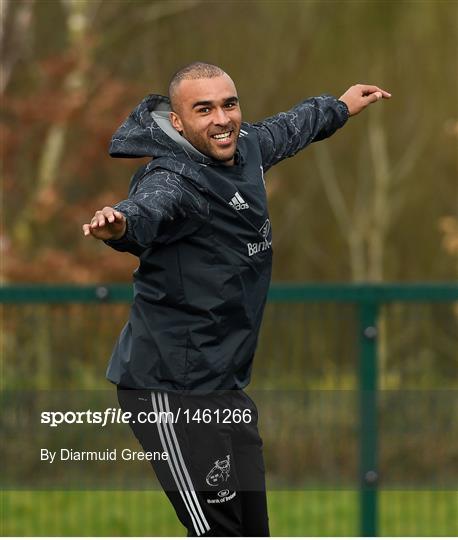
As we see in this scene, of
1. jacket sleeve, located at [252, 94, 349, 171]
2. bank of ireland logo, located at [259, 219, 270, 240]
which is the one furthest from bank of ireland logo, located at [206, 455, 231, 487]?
jacket sleeve, located at [252, 94, 349, 171]

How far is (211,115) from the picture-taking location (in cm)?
454

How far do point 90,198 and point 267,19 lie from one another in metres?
2.39

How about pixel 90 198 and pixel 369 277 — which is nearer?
pixel 90 198

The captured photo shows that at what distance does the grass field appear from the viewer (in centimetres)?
661

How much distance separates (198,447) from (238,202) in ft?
2.67

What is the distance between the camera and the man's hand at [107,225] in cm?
389

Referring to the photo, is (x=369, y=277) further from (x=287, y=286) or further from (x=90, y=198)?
(x=287, y=286)

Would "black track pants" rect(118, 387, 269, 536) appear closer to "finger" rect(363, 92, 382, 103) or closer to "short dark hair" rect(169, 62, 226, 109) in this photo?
"short dark hair" rect(169, 62, 226, 109)

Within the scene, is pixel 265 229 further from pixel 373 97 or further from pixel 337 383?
pixel 337 383

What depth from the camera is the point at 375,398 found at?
21.2 feet

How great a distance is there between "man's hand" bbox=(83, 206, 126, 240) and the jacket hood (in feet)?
1.81

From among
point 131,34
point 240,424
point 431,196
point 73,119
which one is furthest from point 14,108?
point 240,424

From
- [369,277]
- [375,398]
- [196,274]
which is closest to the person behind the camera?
[196,274]

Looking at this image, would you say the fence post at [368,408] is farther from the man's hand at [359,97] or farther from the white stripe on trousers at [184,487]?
the white stripe on trousers at [184,487]
